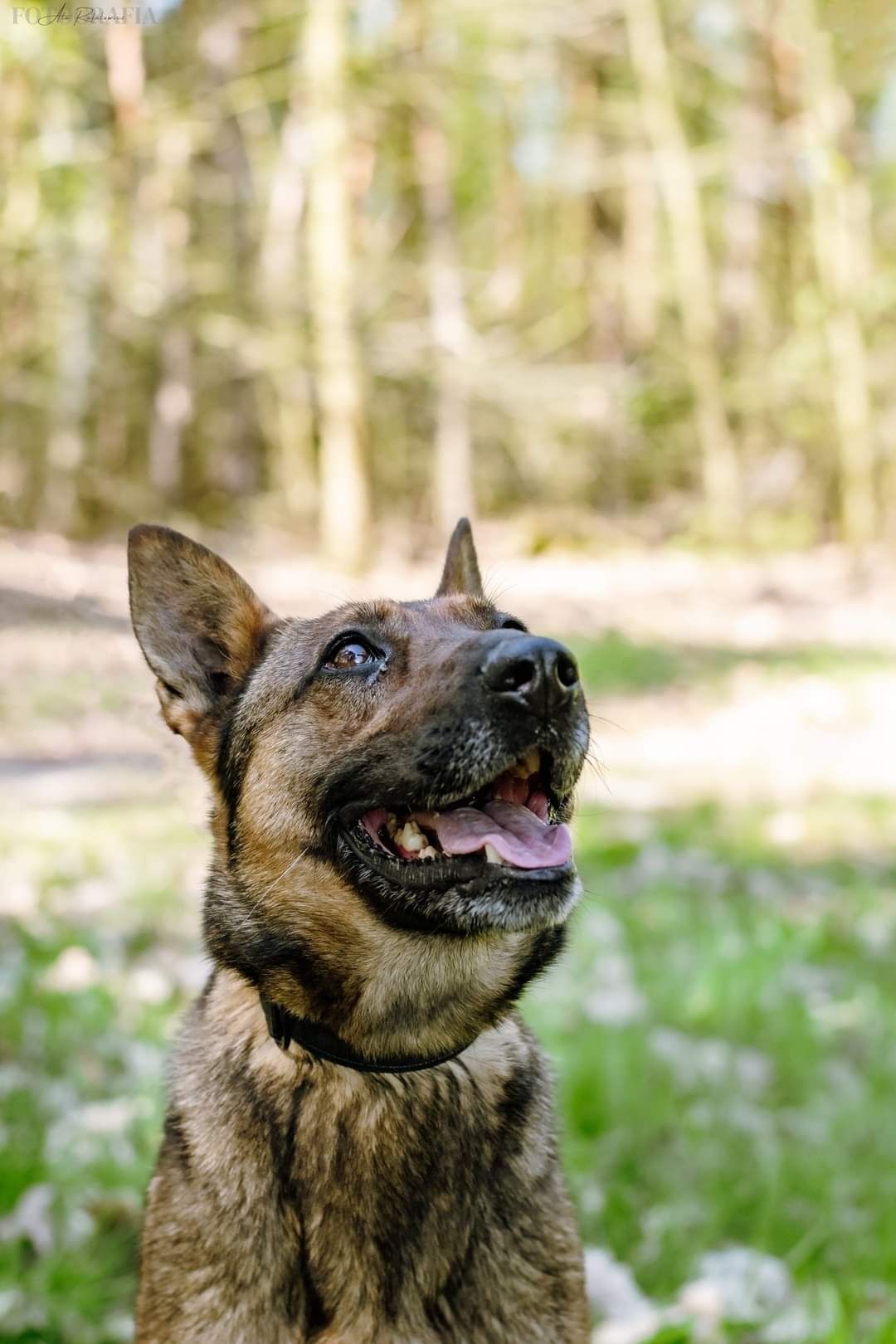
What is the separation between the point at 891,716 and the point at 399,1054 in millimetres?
9255

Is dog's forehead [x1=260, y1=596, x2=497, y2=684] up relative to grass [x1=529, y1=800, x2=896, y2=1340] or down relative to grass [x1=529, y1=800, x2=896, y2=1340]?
up

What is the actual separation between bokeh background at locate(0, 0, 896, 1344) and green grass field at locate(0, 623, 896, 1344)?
0.02 m

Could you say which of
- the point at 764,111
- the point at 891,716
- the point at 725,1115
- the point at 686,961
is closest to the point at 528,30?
the point at 764,111

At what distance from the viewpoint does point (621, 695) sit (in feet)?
38.2

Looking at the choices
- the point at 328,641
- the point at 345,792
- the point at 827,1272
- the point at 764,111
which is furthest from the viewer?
the point at 764,111

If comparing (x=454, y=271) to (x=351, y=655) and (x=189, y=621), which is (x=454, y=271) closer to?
(x=189, y=621)

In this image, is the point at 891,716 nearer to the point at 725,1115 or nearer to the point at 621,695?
the point at 621,695

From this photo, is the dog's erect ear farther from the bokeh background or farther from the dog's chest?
the bokeh background

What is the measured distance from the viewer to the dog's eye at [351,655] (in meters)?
2.85

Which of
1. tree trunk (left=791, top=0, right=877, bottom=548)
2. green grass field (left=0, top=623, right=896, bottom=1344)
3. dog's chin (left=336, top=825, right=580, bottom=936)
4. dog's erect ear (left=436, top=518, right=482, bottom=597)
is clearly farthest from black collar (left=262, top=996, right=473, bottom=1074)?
tree trunk (left=791, top=0, right=877, bottom=548)

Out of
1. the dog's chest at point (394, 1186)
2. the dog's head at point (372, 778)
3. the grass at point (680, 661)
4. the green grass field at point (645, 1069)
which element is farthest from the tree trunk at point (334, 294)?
the dog's chest at point (394, 1186)

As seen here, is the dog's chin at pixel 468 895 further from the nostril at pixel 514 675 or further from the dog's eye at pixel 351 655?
the dog's eye at pixel 351 655

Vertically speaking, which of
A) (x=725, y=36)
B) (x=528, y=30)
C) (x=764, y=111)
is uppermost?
(x=725, y=36)

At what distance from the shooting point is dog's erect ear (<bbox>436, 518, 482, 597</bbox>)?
11.2 feet
